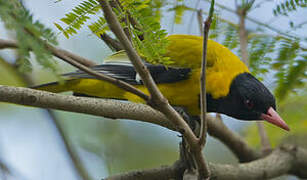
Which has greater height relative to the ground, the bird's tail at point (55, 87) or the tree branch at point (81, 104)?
the tree branch at point (81, 104)

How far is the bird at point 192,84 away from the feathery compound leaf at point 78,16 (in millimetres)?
1201

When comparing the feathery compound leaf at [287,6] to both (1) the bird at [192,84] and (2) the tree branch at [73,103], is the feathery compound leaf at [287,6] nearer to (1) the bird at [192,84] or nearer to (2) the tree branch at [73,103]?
(1) the bird at [192,84]

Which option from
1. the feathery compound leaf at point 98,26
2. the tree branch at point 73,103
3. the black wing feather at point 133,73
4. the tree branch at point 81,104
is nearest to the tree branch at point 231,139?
the black wing feather at point 133,73

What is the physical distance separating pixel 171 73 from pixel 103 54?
7.49ft

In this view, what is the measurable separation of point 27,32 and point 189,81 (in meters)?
2.15

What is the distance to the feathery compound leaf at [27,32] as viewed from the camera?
1143 mm

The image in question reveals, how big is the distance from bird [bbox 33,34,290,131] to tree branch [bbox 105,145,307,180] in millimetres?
423

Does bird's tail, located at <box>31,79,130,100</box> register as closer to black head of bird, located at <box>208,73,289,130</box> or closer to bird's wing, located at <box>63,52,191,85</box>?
bird's wing, located at <box>63,52,191,85</box>

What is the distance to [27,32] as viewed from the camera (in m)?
1.18

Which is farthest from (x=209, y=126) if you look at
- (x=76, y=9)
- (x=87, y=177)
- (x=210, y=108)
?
(x=76, y=9)

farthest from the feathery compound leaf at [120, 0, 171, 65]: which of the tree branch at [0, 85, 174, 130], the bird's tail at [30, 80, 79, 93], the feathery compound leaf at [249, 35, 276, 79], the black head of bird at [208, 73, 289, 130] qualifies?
the feathery compound leaf at [249, 35, 276, 79]

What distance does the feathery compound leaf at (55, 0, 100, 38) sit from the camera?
1796 mm

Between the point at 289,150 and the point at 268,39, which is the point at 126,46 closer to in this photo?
the point at 268,39

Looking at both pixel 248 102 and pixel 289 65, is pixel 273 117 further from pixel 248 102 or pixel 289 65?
pixel 289 65
